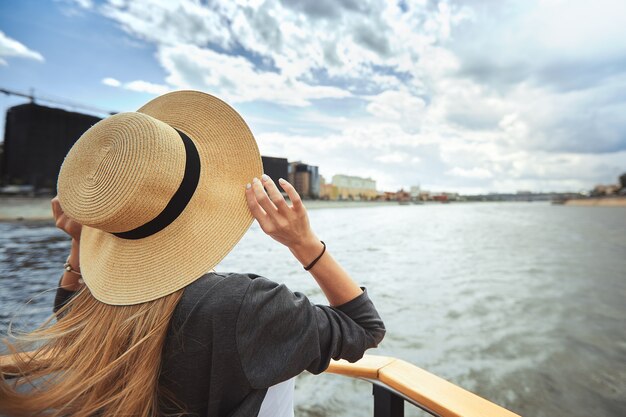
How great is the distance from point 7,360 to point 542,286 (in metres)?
14.3

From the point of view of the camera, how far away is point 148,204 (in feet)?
2.21

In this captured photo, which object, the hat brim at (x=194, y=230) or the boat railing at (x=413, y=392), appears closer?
the hat brim at (x=194, y=230)

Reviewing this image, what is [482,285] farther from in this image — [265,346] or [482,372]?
[265,346]

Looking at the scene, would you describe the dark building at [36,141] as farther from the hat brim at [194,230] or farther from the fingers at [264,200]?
the fingers at [264,200]

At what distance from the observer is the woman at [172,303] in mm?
646

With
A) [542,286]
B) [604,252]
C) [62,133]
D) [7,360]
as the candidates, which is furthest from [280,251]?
[62,133]

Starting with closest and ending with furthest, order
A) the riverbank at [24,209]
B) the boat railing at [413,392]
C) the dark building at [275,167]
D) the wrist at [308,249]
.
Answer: the wrist at [308,249] → the dark building at [275,167] → the boat railing at [413,392] → the riverbank at [24,209]

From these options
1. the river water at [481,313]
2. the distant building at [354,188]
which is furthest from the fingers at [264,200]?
the distant building at [354,188]

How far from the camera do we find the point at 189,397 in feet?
2.39

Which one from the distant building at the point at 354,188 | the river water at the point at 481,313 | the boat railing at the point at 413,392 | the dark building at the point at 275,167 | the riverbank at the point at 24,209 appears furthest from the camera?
the distant building at the point at 354,188

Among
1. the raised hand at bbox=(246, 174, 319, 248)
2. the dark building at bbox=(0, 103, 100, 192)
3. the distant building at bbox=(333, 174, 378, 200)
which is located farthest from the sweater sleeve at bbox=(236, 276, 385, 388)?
the distant building at bbox=(333, 174, 378, 200)

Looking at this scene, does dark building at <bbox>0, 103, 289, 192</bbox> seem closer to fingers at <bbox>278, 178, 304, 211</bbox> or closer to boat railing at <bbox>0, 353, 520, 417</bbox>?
boat railing at <bbox>0, 353, 520, 417</bbox>

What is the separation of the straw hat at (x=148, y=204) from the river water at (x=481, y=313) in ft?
1.10

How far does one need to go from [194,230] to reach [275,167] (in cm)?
29
